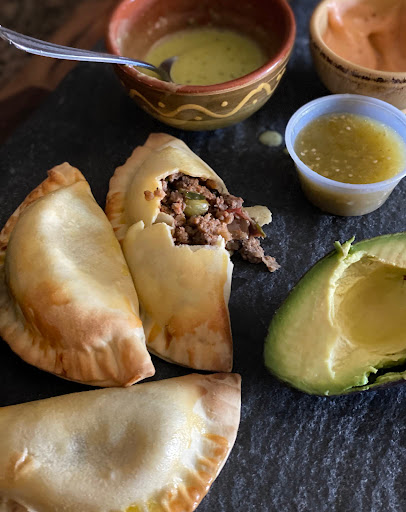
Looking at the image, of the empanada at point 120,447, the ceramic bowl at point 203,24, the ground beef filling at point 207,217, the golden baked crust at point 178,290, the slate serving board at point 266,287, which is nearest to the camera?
the empanada at point 120,447

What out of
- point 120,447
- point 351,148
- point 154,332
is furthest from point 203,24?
point 120,447

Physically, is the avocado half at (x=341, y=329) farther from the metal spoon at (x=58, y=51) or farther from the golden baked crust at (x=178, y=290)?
the metal spoon at (x=58, y=51)

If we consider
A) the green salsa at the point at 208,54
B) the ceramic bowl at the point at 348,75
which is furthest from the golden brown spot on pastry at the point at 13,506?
the ceramic bowl at the point at 348,75

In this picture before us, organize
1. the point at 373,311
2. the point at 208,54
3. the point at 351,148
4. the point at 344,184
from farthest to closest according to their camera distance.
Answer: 1. the point at 208,54
2. the point at 351,148
3. the point at 344,184
4. the point at 373,311

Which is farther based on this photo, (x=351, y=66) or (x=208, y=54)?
(x=208, y=54)

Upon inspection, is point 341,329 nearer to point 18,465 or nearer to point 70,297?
point 70,297
